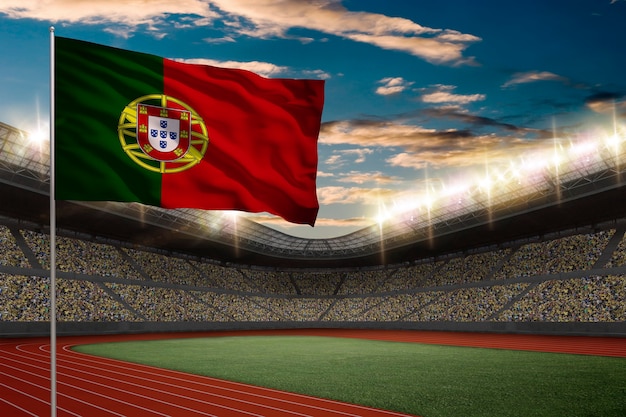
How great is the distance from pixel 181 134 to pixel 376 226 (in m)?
46.4

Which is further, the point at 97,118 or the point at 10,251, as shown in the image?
the point at 10,251

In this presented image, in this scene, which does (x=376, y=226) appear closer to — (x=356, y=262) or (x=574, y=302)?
(x=356, y=262)

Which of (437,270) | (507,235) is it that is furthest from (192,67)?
(437,270)

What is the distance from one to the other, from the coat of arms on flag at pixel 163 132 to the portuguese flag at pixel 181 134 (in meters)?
0.01

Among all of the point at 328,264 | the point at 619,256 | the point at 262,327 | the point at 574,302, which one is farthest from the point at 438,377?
the point at 328,264

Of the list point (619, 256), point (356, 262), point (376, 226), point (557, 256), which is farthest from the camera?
point (356, 262)

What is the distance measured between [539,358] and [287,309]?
44785 mm

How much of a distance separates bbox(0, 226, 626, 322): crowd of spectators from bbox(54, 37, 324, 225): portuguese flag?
3289 centimetres

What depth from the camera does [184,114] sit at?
786 cm

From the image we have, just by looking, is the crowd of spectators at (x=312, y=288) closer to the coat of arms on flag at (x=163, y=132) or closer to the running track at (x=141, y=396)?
the running track at (x=141, y=396)

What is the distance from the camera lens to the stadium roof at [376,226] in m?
32.1

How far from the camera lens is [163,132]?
7543 mm

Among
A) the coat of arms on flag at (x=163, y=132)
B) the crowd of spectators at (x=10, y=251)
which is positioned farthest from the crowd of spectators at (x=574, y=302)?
the crowd of spectators at (x=10, y=251)

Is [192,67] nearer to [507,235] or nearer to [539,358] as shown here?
[539,358]
